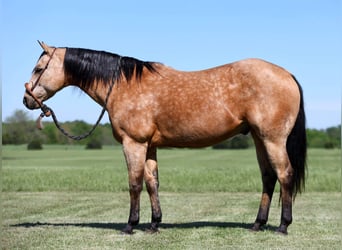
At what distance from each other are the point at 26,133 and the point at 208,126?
4740 cm

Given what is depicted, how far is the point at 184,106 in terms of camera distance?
795 cm

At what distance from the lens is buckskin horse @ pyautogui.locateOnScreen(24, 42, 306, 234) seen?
7.81 m

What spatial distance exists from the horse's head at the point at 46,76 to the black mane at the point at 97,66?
12cm

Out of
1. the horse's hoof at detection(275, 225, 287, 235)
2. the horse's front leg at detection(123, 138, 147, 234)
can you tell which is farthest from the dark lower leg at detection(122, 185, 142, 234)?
the horse's hoof at detection(275, 225, 287, 235)

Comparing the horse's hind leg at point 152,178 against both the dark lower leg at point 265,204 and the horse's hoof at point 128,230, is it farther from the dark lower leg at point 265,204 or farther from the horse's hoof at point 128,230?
the dark lower leg at point 265,204

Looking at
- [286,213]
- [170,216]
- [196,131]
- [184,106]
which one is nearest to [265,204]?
[286,213]

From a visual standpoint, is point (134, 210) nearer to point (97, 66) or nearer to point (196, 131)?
point (196, 131)

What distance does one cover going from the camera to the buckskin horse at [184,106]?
7.81 m

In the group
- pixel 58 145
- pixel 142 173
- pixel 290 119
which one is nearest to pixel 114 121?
pixel 142 173

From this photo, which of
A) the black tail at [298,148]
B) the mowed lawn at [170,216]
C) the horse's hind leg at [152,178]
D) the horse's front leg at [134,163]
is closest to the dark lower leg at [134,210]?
the horse's front leg at [134,163]

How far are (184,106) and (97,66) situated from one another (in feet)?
5.41

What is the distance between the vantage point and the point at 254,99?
7770 mm

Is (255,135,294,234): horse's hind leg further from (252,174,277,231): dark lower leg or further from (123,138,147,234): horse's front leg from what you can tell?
(123,138,147,234): horse's front leg

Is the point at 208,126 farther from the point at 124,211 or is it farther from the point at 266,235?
the point at 124,211
